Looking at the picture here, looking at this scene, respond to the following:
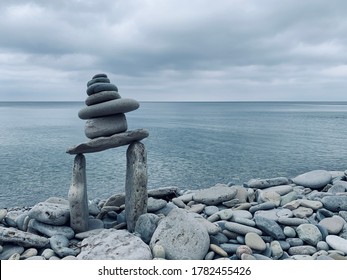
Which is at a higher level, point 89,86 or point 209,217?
point 89,86

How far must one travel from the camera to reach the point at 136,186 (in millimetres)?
8766

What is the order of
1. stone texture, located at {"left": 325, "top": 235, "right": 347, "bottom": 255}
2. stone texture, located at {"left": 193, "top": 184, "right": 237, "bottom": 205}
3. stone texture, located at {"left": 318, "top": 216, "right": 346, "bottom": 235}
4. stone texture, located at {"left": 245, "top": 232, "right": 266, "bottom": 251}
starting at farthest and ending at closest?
stone texture, located at {"left": 193, "top": 184, "right": 237, "bottom": 205} → stone texture, located at {"left": 318, "top": 216, "right": 346, "bottom": 235} → stone texture, located at {"left": 325, "top": 235, "right": 347, "bottom": 255} → stone texture, located at {"left": 245, "top": 232, "right": 266, "bottom": 251}

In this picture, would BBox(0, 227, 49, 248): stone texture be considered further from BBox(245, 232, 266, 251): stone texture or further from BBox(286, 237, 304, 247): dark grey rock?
BBox(286, 237, 304, 247): dark grey rock

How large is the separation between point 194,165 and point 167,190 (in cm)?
1752

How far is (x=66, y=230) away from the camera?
8.59 metres

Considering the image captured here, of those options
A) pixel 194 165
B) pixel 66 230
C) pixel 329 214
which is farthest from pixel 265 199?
pixel 194 165

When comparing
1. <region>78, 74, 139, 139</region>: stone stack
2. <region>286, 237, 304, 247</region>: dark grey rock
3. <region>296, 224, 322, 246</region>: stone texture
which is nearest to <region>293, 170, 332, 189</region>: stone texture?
<region>296, 224, 322, 246</region>: stone texture

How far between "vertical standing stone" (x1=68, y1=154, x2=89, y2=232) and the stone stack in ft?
2.94

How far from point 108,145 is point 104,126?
1.72 ft

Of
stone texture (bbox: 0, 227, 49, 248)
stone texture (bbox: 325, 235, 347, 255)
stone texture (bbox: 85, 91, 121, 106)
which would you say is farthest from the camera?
stone texture (bbox: 85, 91, 121, 106)

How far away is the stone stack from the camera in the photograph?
8.62 m

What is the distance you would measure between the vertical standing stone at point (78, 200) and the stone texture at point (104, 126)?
718 millimetres

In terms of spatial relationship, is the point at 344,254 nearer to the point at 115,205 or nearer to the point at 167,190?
the point at 167,190

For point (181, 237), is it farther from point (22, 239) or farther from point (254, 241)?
point (22, 239)
